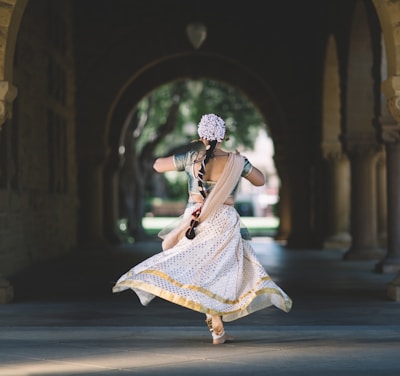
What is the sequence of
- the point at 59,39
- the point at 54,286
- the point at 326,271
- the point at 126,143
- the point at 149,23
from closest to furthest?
1. the point at 54,286
2. the point at 326,271
3. the point at 59,39
4. the point at 149,23
5. the point at 126,143

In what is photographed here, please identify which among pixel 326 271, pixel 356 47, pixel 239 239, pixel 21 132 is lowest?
pixel 326 271

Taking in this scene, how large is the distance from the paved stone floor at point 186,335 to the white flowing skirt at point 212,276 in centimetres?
36

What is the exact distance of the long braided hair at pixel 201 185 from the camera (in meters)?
9.04

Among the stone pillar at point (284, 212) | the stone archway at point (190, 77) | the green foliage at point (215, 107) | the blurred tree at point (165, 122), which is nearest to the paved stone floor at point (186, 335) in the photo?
the stone pillar at point (284, 212)

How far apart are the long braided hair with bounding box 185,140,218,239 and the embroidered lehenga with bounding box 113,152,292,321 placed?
40 millimetres

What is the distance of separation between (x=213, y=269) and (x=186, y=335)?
3.48 feet

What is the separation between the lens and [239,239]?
9.08 metres

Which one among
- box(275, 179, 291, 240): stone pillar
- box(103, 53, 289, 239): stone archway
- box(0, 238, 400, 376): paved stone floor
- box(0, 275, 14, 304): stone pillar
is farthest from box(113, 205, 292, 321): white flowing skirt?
box(103, 53, 289, 239): stone archway

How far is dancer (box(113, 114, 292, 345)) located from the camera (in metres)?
8.78

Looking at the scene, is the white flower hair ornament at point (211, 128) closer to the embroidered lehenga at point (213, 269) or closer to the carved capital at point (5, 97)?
the embroidered lehenga at point (213, 269)

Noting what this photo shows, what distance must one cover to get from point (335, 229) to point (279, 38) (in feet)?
16.1

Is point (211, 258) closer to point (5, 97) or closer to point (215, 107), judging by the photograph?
point (5, 97)

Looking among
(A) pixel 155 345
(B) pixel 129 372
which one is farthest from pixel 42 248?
(B) pixel 129 372

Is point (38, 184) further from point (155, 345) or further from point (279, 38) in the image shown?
point (155, 345)
